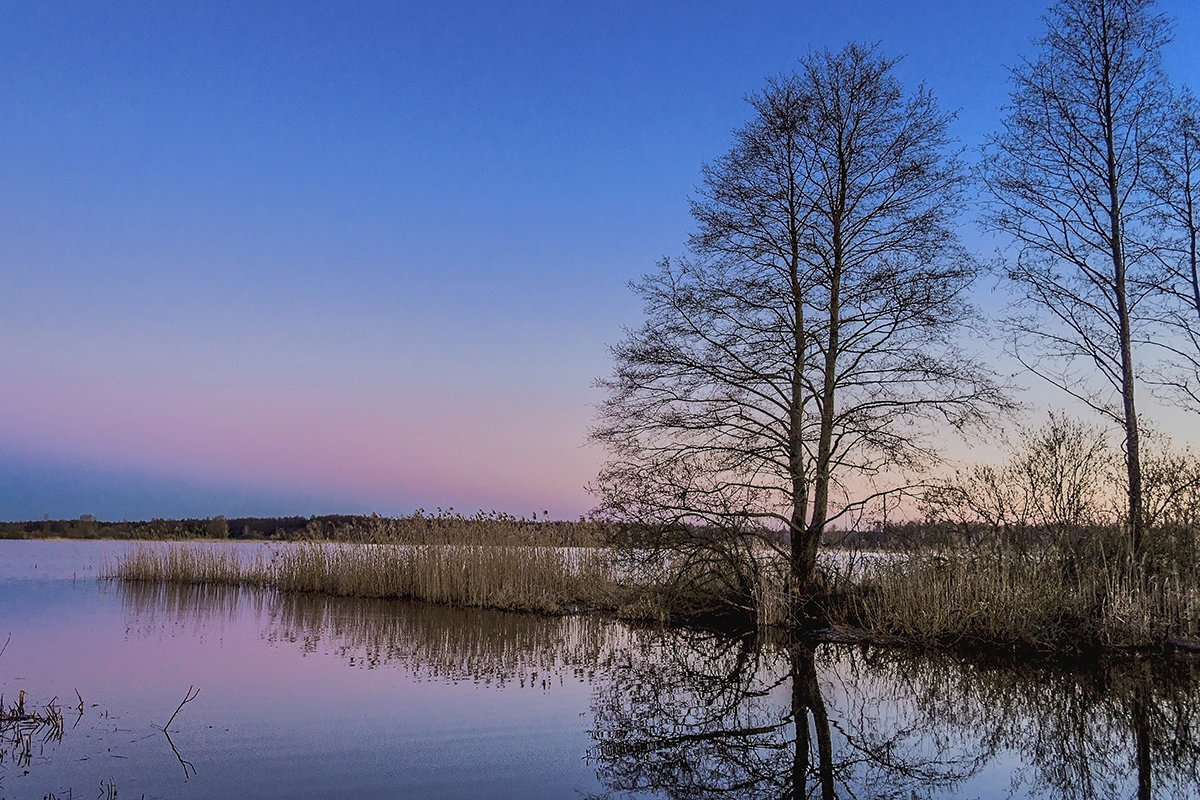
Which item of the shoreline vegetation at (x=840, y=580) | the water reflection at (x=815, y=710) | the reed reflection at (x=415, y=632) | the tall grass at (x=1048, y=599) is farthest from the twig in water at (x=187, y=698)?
the tall grass at (x=1048, y=599)

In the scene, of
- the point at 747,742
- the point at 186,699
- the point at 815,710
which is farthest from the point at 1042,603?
the point at 186,699

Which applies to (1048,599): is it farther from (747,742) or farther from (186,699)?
(186,699)

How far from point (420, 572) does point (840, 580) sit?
35.3 feet

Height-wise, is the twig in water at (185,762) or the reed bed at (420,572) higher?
the reed bed at (420,572)

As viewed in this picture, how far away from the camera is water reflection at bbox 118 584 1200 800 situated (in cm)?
714

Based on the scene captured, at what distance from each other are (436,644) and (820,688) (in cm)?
660

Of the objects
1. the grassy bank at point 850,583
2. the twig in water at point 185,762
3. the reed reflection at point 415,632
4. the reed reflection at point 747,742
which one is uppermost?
the grassy bank at point 850,583

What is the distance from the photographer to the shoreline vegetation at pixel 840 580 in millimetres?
Answer: 13570

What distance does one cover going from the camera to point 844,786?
689cm

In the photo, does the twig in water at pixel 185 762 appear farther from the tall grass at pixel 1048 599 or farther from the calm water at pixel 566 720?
the tall grass at pixel 1048 599

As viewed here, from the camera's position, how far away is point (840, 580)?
1647 cm

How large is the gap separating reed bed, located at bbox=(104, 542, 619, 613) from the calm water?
188 inches

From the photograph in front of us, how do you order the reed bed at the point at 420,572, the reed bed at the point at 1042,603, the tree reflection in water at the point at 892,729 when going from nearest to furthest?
the tree reflection in water at the point at 892,729 → the reed bed at the point at 1042,603 → the reed bed at the point at 420,572

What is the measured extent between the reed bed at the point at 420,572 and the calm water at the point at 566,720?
4.77 meters
